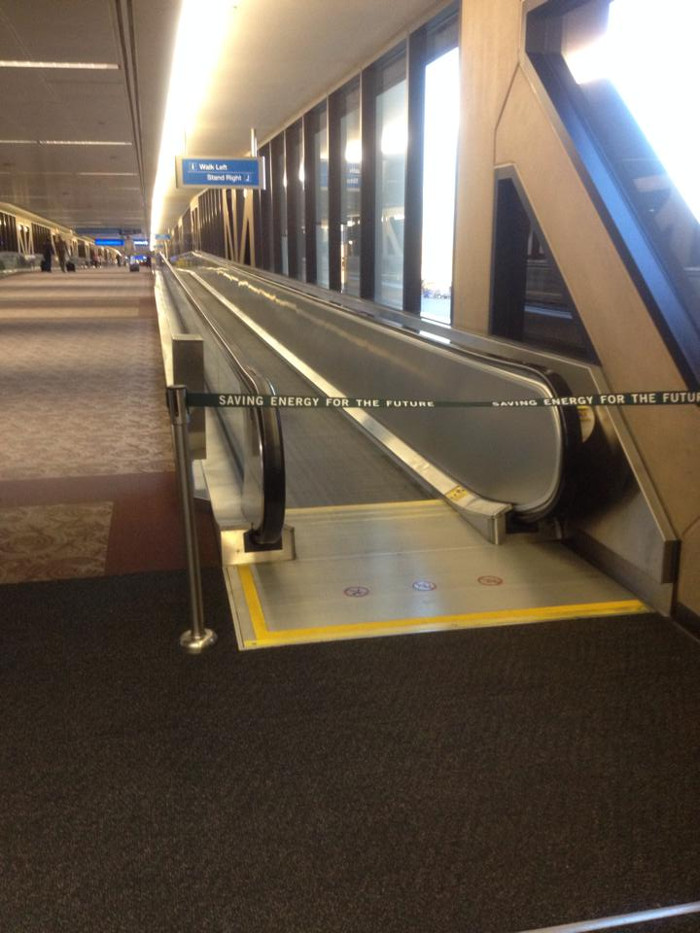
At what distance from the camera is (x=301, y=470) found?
6.32m

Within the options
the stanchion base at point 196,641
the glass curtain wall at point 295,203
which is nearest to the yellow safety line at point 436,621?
the stanchion base at point 196,641

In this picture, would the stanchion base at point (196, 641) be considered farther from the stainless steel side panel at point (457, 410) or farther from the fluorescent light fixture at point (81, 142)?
the fluorescent light fixture at point (81, 142)

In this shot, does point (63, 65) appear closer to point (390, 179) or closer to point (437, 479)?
point (390, 179)

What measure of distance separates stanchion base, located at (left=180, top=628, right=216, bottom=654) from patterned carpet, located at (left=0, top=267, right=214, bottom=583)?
89cm

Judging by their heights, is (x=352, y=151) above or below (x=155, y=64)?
below

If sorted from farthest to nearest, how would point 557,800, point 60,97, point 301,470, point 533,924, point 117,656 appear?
point 60,97 < point 301,470 < point 117,656 < point 557,800 < point 533,924

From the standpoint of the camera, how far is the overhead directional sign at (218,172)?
18.1 meters

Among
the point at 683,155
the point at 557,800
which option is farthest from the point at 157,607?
the point at 683,155

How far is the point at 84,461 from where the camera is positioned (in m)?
6.50

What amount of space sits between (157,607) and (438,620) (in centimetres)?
130

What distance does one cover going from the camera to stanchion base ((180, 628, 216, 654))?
11.3 feet

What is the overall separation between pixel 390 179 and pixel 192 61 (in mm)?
3126

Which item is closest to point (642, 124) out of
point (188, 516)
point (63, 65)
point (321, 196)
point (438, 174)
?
point (188, 516)

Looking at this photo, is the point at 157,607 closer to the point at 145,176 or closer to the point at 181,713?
the point at 181,713
